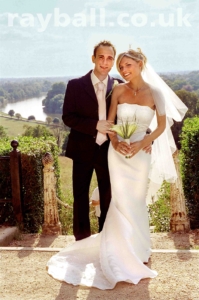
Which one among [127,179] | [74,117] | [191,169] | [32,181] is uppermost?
[74,117]

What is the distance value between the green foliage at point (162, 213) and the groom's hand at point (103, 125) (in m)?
2.81

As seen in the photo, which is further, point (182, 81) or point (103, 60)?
point (182, 81)

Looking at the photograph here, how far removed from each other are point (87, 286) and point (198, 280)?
1.01m

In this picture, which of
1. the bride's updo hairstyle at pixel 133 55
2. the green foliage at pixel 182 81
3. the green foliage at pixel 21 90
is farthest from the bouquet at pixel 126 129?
the green foliage at pixel 182 81

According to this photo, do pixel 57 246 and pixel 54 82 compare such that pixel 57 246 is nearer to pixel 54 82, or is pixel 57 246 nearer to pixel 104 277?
pixel 104 277

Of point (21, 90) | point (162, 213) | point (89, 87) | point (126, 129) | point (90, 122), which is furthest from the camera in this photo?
point (21, 90)

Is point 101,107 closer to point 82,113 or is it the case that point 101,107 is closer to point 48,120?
point 82,113

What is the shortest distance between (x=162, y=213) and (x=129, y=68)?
3.78 meters

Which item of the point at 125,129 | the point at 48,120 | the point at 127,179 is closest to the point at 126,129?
the point at 125,129

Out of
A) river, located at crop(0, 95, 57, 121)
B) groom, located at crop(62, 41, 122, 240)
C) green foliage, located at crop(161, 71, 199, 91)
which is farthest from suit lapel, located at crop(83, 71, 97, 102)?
green foliage, located at crop(161, 71, 199, 91)

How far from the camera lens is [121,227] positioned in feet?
15.3

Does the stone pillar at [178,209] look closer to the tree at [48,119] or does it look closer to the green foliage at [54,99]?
the green foliage at [54,99]

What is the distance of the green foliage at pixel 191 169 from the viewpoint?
6.37 m

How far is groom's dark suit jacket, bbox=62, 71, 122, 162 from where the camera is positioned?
15.9 feet
